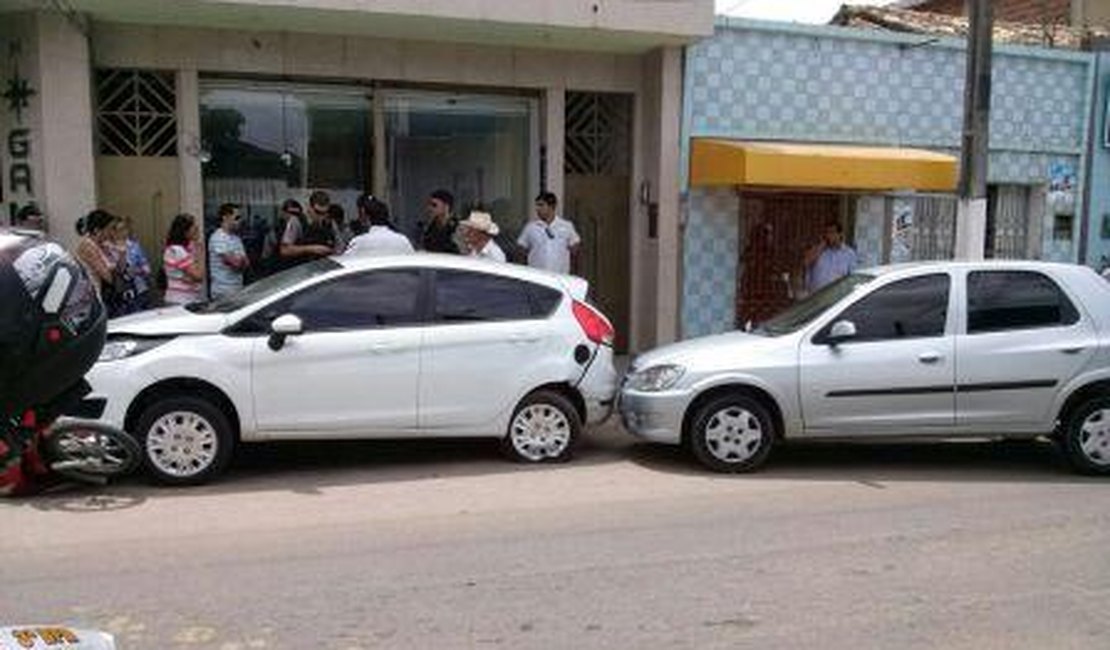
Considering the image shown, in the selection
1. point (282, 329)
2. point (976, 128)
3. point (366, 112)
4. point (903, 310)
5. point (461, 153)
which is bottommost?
point (282, 329)

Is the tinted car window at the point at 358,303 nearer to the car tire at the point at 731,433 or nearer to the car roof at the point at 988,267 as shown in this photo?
the car tire at the point at 731,433

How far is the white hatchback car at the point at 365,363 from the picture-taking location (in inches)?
295

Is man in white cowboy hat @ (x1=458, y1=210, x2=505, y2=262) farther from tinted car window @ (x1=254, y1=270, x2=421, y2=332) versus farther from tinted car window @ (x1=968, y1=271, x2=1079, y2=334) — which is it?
tinted car window @ (x1=968, y1=271, x2=1079, y2=334)

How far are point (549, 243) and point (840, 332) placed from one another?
4131 mm

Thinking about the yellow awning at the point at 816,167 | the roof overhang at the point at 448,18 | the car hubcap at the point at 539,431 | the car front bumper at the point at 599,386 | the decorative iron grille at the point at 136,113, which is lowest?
the car hubcap at the point at 539,431

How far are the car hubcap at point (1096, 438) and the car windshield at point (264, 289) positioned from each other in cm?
536

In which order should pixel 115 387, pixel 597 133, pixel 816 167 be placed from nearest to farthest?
pixel 115 387
pixel 816 167
pixel 597 133

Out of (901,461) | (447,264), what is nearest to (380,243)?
(447,264)

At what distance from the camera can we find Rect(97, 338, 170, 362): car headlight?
7430 mm

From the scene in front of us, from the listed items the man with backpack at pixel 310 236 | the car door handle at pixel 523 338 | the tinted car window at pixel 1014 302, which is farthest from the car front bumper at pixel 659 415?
the man with backpack at pixel 310 236

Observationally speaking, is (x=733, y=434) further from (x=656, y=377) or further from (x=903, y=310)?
(x=903, y=310)

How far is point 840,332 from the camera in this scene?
8.12m

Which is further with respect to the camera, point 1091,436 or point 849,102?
point 849,102

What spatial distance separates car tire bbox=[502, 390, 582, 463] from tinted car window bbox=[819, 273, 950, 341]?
2022mm
